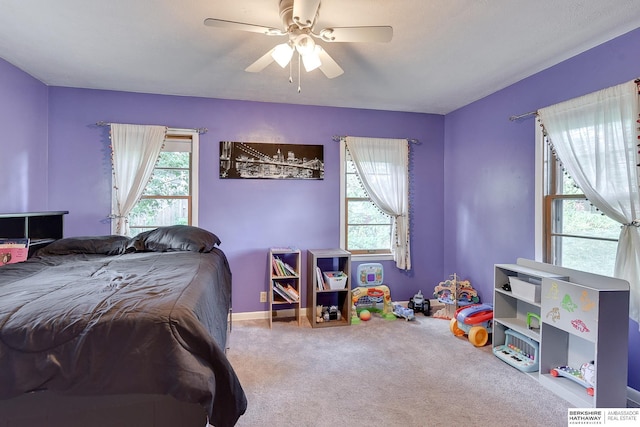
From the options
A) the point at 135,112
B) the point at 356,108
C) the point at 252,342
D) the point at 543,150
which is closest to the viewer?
the point at 543,150

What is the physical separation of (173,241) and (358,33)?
2.23 metres

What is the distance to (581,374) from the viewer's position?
2.18 metres

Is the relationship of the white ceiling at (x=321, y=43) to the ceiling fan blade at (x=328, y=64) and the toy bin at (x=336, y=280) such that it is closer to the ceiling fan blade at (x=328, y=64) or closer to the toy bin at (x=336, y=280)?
the ceiling fan blade at (x=328, y=64)

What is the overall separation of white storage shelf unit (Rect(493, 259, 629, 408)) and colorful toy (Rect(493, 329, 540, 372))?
2.7 inches

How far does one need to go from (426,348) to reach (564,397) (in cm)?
101

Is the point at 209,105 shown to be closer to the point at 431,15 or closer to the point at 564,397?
the point at 431,15

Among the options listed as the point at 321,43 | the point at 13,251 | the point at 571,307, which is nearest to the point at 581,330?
the point at 571,307

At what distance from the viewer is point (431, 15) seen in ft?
6.56

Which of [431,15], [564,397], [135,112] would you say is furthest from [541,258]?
[135,112]

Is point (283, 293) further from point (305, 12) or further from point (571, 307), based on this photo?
point (305, 12)

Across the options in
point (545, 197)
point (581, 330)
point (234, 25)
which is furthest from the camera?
point (545, 197)

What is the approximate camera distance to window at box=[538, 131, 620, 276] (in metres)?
2.39

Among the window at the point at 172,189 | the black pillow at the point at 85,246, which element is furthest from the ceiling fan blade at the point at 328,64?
the black pillow at the point at 85,246

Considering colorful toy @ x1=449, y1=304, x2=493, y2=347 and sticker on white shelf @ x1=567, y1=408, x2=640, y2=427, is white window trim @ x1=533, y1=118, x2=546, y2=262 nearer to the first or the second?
colorful toy @ x1=449, y1=304, x2=493, y2=347
